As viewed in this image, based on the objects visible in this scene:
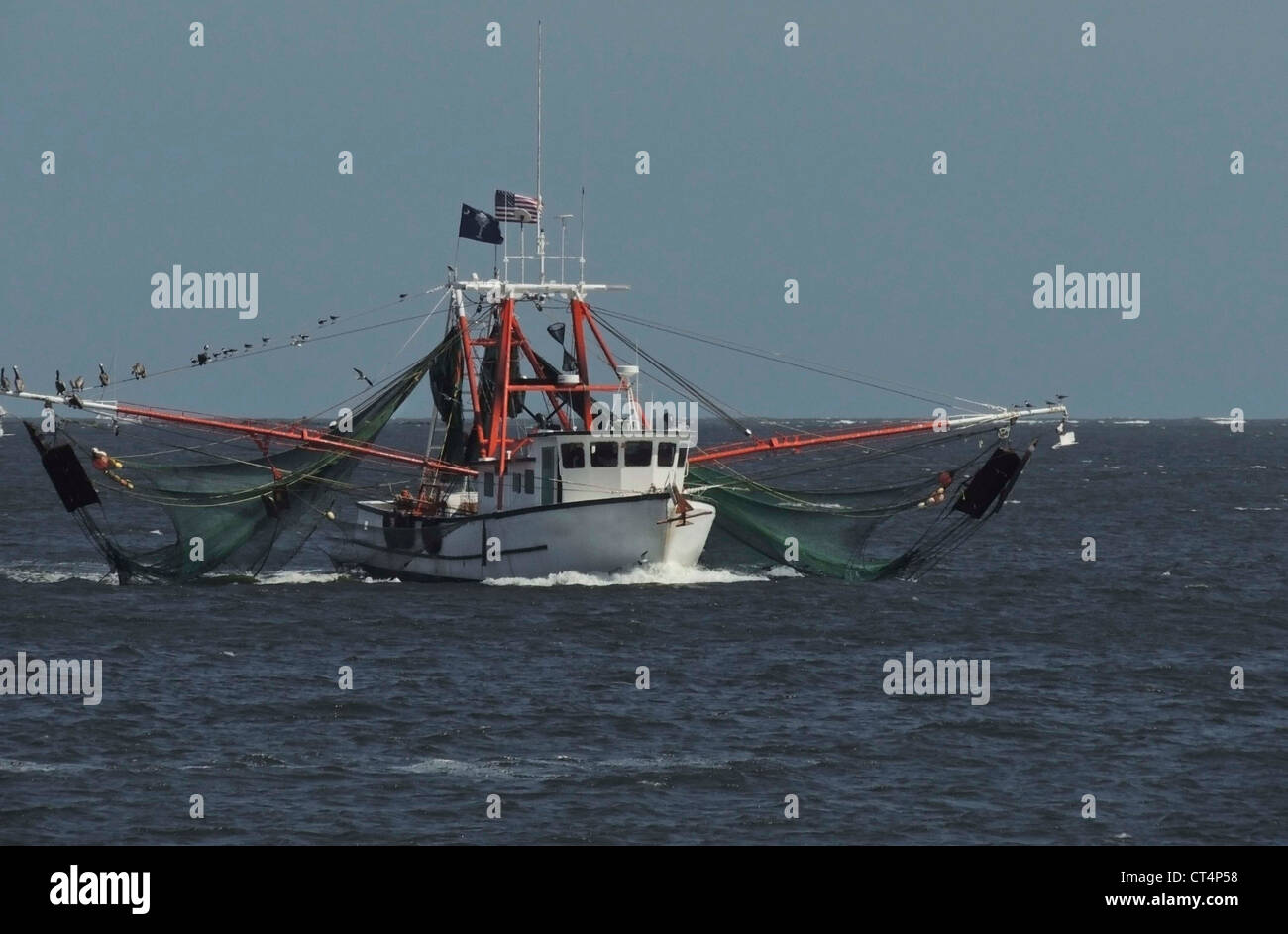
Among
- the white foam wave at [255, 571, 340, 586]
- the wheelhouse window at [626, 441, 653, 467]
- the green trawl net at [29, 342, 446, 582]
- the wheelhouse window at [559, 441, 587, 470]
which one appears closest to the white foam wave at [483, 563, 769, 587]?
the wheelhouse window at [626, 441, 653, 467]

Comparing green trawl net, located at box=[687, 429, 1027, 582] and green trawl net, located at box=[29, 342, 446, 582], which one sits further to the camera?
green trawl net, located at box=[29, 342, 446, 582]

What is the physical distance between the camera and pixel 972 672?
4091cm

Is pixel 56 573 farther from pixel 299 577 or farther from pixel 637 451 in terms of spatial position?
pixel 637 451

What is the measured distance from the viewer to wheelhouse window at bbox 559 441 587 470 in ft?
168

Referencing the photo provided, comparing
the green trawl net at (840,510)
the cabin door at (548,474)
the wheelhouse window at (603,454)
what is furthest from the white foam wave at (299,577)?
the green trawl net at (840,510)

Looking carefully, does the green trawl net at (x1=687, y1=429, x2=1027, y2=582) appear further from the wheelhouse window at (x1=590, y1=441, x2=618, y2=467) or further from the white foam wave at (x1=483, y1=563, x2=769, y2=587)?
the wheelhouse window at (x1=590, y1=441, x2=618, y2=467)

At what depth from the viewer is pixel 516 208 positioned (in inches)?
2261

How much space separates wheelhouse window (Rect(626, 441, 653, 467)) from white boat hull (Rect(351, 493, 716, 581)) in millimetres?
1491

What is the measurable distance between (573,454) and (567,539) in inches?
86.3

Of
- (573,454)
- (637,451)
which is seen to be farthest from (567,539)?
(637,451)

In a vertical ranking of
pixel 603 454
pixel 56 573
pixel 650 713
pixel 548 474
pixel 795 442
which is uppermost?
pixel 795 442

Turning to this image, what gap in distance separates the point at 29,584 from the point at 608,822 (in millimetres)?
32436
